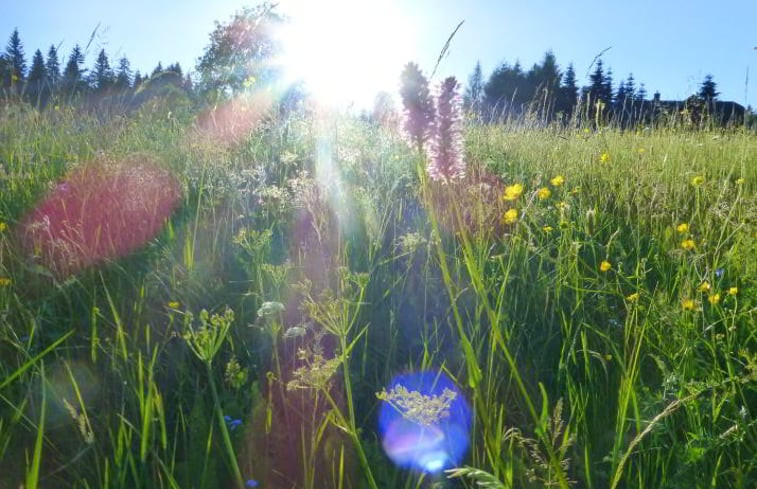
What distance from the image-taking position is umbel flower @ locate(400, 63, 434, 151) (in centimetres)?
105

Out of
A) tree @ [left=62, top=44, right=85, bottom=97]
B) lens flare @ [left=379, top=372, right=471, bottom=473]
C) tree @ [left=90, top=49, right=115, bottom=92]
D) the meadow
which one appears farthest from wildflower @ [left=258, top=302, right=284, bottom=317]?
tree @ [left=90, top=49, right=115, bottom=92]

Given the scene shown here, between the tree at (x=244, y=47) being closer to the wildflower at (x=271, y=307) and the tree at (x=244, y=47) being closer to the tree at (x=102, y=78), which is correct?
the tree at (x=102, y=78)

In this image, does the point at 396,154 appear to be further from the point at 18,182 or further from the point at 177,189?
the point at 18,182

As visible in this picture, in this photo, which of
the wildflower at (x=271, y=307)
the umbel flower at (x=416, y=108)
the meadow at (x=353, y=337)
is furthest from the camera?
the wildflower at (x=271, y=307)

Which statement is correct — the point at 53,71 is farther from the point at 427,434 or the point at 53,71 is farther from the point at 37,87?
the point at 427,434

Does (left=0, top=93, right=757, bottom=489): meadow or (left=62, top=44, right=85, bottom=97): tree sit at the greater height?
(left=62, top=44, right=85, bottom=97): tree

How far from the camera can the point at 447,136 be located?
106cm

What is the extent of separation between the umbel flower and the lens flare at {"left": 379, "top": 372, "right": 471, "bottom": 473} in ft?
1.52

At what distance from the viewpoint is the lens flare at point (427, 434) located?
1161 millimetres

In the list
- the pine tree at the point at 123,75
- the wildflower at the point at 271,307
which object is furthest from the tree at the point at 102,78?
the wildflower at the point at 271,307

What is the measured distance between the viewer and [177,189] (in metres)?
2.82

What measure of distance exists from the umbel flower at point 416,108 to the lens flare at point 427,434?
0.46 m

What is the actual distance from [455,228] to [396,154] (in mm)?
1666

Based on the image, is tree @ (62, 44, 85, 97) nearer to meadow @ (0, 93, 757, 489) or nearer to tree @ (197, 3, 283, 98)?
meadow @ (0, 93, 757, 489)
